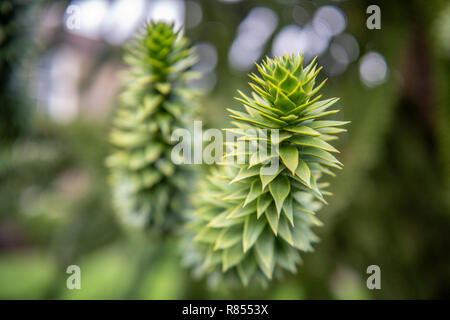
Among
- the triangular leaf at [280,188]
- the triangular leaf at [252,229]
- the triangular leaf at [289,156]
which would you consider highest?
the triangular leaf at [289,156]

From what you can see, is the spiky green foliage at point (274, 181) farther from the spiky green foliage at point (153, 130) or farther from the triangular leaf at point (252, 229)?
the spiky green foliage at point (153, 130)

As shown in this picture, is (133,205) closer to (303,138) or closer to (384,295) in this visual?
(303,138)

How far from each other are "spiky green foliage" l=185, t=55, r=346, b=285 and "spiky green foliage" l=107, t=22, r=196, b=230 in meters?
0.19

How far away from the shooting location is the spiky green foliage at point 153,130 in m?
0.92

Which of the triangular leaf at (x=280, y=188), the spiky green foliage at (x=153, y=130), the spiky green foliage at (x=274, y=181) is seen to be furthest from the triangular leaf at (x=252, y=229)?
the spiky green foliage at (x=153, y=130)

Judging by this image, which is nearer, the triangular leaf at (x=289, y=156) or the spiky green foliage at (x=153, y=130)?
the triangular leaf at (x=289, y=156)

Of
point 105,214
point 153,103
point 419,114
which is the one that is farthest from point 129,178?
point 419,114

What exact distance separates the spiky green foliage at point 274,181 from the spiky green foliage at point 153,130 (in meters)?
0.19

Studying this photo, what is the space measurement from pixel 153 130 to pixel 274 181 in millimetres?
461

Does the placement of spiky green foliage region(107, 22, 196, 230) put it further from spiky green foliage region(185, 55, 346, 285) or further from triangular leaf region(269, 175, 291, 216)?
triangular leaf region(269, 175, 291, 216)

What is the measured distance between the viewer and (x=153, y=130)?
95 centimetres

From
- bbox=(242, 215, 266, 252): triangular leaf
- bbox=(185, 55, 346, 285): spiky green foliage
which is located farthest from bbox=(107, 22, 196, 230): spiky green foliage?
bbox=(242, 215, 266, 252): triangular leaf
